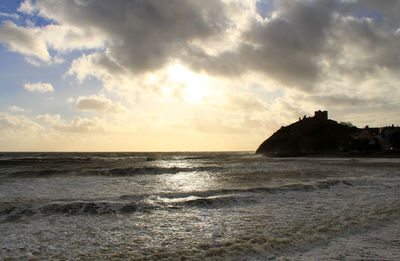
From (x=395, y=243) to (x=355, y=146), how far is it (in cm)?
5839

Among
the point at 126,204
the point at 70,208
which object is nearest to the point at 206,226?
the point at 126,204

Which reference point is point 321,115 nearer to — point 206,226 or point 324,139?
point 324,139

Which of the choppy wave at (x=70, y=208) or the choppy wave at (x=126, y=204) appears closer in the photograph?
the choppy wave at (x=70, y=208)

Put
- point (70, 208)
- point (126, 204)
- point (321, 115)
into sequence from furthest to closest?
point (321, 115) → point (126, 204) → point (70, 208)

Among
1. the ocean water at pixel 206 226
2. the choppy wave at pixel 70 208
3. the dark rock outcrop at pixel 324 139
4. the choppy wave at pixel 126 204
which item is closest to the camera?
the ocean water at pixel 206 226

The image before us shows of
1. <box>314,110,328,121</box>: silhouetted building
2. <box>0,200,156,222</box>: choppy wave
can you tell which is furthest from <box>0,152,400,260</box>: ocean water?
<box>314,110,328,121</box>: silhouetted building

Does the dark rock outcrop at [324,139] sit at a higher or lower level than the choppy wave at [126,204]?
higher

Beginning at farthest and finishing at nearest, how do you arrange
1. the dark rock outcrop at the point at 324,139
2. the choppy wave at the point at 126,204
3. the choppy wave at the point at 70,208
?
the dark rock outcrop at the point at 324,139 → the choppy wave at the point at 126,204 → the choppy wave at the point at 70,208

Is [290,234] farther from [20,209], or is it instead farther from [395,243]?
[20,209]

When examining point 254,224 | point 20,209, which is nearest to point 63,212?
point 20,209

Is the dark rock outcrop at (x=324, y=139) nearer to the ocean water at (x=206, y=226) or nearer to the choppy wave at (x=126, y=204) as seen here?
the ocean water at (x=206, y=226)

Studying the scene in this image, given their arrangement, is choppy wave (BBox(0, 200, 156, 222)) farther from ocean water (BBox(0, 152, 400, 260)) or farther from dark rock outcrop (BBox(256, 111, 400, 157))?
dark rock outcrop (BBox(256, 111, 400, 157))

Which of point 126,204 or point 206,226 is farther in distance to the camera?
point 126,204

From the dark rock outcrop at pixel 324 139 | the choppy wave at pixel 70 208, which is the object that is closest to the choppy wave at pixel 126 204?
the choppy wave at pixel 70 208
